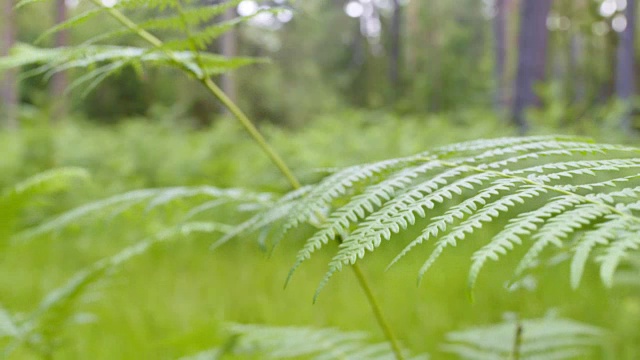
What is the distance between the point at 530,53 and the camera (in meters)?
7.01

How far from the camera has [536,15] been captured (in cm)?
709

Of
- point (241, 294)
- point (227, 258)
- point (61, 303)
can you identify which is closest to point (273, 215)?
point (61, 303)

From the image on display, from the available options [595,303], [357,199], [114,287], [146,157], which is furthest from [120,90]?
[357,199]

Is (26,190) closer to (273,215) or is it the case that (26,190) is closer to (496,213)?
(273,215)

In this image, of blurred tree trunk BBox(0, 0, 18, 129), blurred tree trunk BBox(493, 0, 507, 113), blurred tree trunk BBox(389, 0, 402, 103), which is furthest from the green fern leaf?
blurred tree trunk BBox(389, 0, 402, 103)

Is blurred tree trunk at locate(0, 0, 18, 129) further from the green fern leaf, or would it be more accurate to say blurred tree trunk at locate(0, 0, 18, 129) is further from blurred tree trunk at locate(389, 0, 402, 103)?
blurred tree trunk at locate(389, 0, 402, 103)

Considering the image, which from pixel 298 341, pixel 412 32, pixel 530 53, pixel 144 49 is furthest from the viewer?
pixel 412 32

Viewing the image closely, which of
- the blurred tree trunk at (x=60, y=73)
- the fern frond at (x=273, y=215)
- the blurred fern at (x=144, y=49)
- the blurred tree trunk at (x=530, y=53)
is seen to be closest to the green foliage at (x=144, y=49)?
the blurred fern at (x=144, y=49)

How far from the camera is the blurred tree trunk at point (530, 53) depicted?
22.6 feet

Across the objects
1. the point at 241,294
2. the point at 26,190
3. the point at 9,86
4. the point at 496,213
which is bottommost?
the point at 241,294

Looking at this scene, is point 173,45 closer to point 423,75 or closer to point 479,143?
point 479,143

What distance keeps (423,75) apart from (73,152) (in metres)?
17.3

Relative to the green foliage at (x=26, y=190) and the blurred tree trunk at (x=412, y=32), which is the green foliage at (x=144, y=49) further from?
the blurred tree trunk at (x=412, y=32)

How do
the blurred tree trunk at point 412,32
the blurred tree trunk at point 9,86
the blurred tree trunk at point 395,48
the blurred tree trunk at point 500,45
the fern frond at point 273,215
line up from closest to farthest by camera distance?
the fern frond at point 273,215 → the blurred tree trunk at point 9,86 → the blurred tree trunk at point 500,45 → the blurred tree trunk at point 395,48 → the blurred tree trunk at point 412,32
